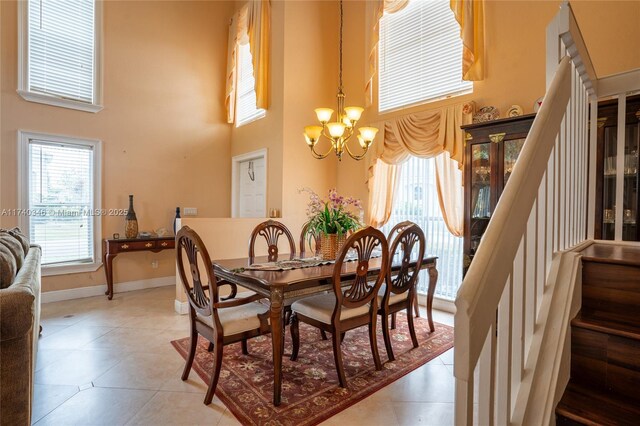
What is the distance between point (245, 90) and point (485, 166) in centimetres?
407

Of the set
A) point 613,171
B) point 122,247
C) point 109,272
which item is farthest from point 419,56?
point 109,272

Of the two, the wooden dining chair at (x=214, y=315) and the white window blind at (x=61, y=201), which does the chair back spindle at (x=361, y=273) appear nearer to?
the wooden dining chair at (x=214, y=315)

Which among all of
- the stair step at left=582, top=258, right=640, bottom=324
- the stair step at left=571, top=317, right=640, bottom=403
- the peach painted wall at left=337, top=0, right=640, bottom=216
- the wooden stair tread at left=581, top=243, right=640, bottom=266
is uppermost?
the peach painted wall at left=337, top=0, right=640, bottom=216

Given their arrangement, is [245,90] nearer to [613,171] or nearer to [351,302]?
[351,302]

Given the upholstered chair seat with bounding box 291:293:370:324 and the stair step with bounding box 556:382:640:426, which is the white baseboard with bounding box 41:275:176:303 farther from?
the stair step with bounding box 556:382:640:426

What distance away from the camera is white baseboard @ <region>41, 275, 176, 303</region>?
407 cm

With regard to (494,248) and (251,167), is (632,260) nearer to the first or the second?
(494,248)

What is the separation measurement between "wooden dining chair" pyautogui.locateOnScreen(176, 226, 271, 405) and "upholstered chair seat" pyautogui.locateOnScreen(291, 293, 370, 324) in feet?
0.99

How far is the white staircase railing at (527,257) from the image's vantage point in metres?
0.67

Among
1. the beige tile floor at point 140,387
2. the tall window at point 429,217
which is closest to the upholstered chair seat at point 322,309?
the beige tile floor at point 140,387

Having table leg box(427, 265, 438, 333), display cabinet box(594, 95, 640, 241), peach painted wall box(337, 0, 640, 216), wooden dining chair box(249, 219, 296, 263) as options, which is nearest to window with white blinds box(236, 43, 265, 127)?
wooden dining chair box(249, 219, 296, 263)

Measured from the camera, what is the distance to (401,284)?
2.66 m

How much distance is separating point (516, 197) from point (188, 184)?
5237mm

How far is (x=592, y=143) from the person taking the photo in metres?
1.75
